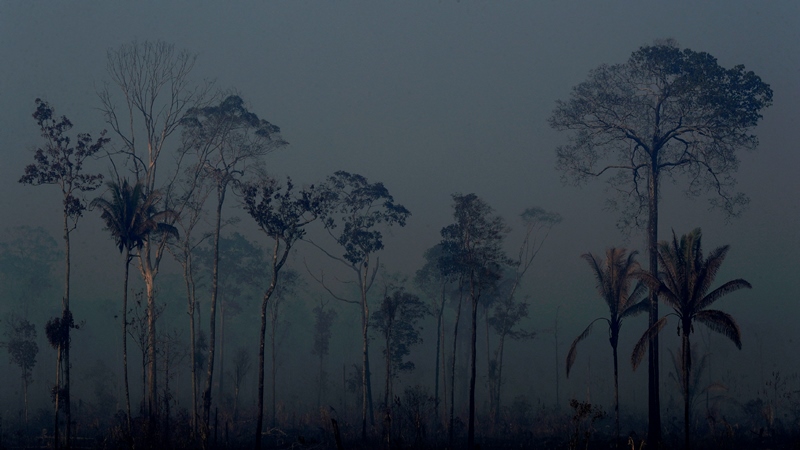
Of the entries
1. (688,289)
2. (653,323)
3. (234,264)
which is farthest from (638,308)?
(234,264)

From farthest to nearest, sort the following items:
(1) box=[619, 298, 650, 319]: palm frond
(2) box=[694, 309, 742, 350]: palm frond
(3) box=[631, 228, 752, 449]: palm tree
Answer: (1) box=[619, 298, 650, 319]: palm frond < (3) box=[631, 228, 752, 449]: palm tree < (2) box=[694, 309, 742, 350]: palm frond

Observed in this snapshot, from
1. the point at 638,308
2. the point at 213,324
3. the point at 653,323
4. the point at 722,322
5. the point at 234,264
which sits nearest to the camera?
the point at 722,322

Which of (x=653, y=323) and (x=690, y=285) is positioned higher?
(x=690, y=285)

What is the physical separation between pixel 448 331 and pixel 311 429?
67377mm

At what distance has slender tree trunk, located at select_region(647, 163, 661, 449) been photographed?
28.8 m

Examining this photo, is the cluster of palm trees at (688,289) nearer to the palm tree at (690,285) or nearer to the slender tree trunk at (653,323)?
the palm tree at (690,285)

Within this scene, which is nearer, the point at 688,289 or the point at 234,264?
the point at 688,289

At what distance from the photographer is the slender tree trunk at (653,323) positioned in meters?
28.8

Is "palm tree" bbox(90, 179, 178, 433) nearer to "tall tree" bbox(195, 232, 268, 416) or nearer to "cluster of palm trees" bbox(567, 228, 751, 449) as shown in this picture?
"cluster of palm trees" bbox(567, 228, 751, 449)

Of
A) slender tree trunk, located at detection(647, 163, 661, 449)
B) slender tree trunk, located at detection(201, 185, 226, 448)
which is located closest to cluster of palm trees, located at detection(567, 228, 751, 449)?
slender tree trunk, located at detection(647, 163, 661, 449)

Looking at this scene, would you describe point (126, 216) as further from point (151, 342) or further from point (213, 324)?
point (213, 324)

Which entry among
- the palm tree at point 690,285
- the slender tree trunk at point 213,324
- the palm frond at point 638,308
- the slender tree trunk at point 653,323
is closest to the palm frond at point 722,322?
the palm tree at point 690,285

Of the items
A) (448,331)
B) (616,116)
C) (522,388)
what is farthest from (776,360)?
(616,116)

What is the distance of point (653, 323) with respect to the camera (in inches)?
1186
